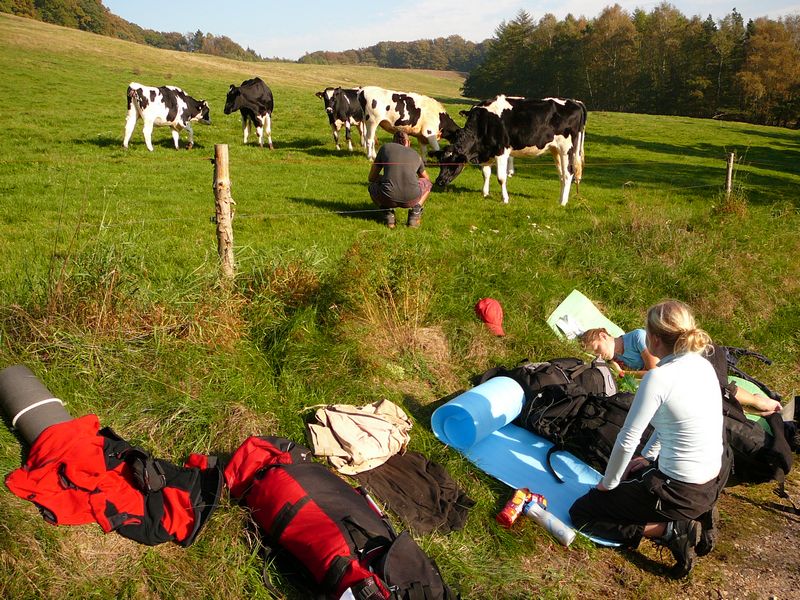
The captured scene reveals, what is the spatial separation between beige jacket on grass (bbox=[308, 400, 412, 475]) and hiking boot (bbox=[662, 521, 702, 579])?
6.52ft

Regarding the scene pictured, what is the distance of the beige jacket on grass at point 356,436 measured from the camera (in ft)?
15.0

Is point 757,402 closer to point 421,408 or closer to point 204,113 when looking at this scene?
point 421,408

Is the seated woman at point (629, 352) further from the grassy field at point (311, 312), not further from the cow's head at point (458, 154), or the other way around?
the cow's head at point (458, 154)

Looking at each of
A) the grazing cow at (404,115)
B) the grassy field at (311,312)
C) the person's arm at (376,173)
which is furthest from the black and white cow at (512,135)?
the grazing cow at (404,115)

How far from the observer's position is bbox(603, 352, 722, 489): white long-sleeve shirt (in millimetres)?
3664

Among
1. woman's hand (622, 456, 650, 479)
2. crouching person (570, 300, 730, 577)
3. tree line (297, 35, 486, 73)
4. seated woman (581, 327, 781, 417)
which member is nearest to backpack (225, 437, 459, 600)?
crouching person (570, 300, 730, 577)

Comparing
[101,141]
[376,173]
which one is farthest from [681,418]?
[101,141]

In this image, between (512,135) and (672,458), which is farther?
(512,135)

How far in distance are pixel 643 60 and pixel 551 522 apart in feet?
208

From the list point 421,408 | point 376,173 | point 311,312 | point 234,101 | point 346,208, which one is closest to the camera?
point 421,408

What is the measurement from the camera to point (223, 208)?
5.72 meters

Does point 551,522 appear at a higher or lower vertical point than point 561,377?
lower

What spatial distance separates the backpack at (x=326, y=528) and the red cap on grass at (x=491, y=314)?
10.6 ft

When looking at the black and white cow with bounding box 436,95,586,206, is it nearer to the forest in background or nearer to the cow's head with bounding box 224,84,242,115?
the cow's head with bounding box 224,84,242,115
